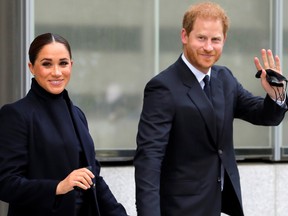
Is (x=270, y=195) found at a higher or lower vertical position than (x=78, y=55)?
lower

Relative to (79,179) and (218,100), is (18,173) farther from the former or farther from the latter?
(218,100)

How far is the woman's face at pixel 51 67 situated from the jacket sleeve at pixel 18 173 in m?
0.23

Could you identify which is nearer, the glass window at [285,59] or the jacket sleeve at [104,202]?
the jacket sleeve at [104,202]

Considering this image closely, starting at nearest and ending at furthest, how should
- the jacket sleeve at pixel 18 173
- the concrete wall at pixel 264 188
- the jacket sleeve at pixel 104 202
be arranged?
the jacket sleeve at pixel 18 173 → the jacket sleeve at pixel 104 202 → the concrete wall at pixel 264 188

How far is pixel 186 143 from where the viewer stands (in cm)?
407

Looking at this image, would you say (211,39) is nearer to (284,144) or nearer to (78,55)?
(78,55)

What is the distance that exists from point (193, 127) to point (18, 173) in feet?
3.03

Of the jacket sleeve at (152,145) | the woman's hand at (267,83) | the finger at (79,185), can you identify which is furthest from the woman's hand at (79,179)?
the woman's hand at (267,83)

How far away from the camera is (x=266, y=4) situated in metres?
7.11

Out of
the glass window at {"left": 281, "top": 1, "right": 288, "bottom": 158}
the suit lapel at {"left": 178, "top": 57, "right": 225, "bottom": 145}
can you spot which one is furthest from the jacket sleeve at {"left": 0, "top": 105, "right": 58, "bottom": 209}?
the glass window at {"left": 281, "top": 1, "right": 288, "bottom": 158}

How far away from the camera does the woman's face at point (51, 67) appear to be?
398 cm

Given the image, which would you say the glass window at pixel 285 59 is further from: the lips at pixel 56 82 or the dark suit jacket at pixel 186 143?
the lips at pixel 56 82

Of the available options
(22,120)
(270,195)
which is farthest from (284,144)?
(22,120)

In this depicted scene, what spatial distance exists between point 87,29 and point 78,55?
0.23m
